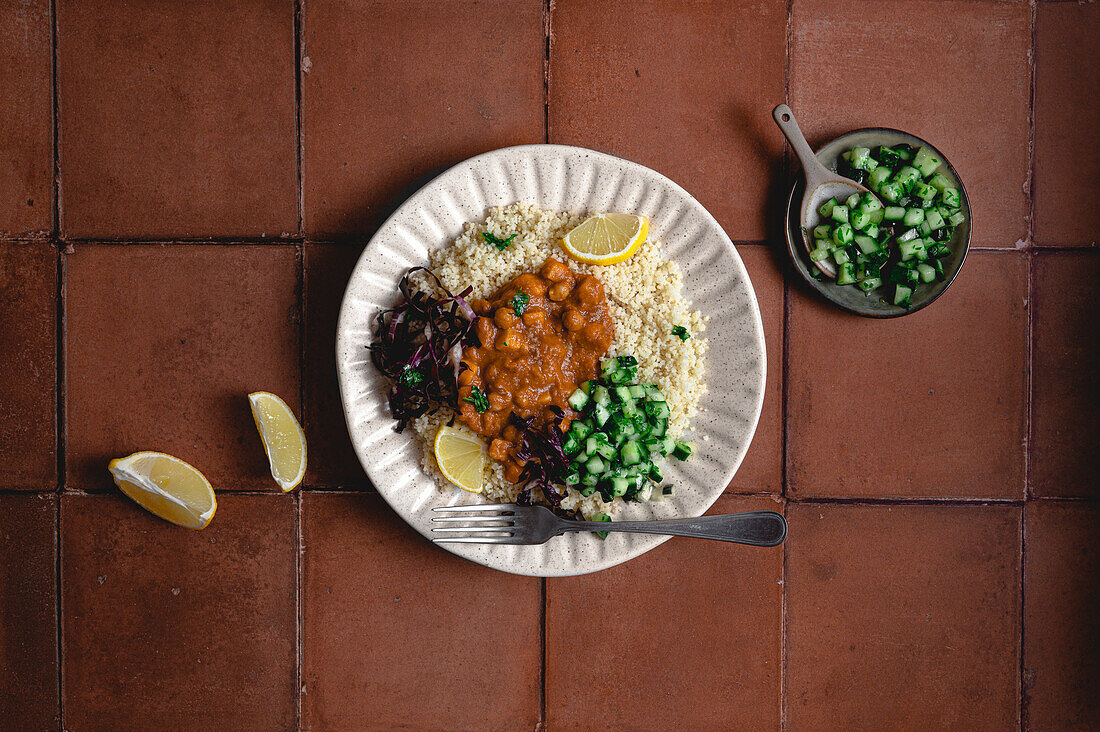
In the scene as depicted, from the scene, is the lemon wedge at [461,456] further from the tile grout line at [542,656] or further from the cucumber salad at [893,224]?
the cucumber salad at [893,224]

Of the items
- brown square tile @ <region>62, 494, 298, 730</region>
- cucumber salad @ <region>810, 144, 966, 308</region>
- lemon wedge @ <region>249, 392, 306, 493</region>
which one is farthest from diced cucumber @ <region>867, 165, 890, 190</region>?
brown square tile @ <region>62, 494, 298, 730</region>

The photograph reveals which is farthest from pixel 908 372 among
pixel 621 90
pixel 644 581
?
pixel 621 90

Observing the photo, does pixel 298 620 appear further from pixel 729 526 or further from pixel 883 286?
pixel 883 286

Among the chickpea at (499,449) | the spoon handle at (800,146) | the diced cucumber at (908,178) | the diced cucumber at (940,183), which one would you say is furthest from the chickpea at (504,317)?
the diced cucumber at (940,183)

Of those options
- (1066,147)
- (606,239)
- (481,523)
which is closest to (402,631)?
(481,523)

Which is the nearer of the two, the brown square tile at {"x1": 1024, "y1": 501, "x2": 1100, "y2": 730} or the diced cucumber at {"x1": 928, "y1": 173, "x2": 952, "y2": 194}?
the diced cucumber at {"x1": 928, "y1": 173, "x2": 952, "y2": 194}

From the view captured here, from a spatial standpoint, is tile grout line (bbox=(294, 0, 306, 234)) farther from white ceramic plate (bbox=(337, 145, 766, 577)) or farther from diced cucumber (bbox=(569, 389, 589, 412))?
diced cucumber (bbox=(569, 389, 589, 412))
